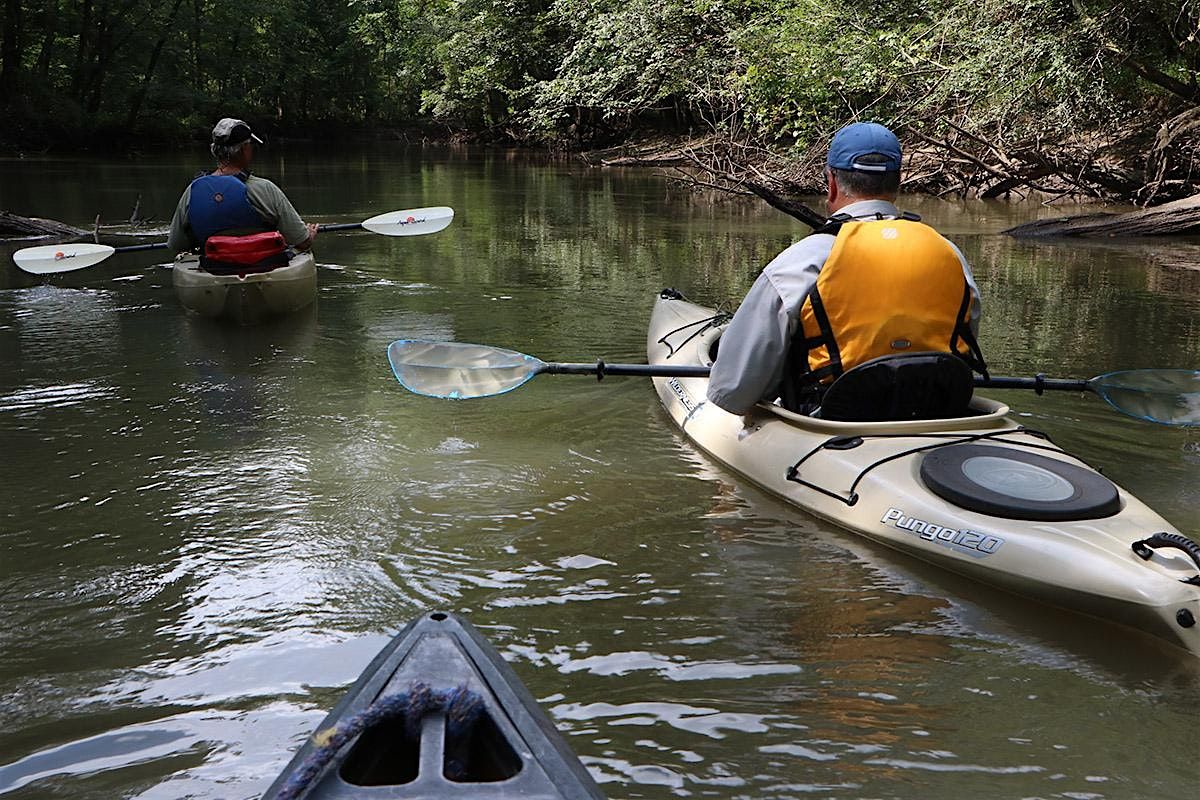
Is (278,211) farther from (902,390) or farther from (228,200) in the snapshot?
(902,390)

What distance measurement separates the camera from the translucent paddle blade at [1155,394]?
374 centimetres

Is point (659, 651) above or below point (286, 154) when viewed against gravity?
below

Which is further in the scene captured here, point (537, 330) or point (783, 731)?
point (537, 330)

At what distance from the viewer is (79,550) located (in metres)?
3.28

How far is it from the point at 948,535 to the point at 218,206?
4894 millimetres

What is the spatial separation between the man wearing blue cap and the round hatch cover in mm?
4569

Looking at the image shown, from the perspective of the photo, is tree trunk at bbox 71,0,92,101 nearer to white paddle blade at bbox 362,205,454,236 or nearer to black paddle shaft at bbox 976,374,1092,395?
white paddle blade at bbox 362,205,454,236

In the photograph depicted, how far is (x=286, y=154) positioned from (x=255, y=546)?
26480 millimetres

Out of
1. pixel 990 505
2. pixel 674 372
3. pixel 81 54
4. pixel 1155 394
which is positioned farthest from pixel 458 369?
pixel 81 54

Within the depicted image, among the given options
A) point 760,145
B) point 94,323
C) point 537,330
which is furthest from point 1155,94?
point 94,323

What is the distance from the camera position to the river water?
2258mm

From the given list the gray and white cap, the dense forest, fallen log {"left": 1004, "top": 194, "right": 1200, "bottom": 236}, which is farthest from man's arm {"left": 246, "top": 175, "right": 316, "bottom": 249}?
fallen log {"left": 1004, "top": 194, "right": 1200, "bottom": 236}

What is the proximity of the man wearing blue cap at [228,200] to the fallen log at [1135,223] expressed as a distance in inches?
304

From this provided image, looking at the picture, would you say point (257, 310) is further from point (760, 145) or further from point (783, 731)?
point (760, 145)
